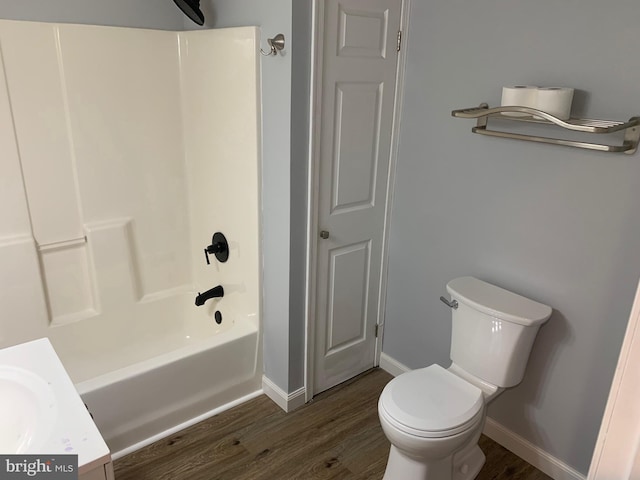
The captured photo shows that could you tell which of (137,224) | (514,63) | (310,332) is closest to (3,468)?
(310,332)

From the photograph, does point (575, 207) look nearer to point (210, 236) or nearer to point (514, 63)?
point (514, 63)

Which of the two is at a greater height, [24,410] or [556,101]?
[556,101]

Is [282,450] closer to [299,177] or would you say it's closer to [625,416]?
[299,177]

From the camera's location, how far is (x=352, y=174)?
226cm

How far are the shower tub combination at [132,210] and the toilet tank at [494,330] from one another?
0.95m

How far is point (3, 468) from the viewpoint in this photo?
1.06 meters

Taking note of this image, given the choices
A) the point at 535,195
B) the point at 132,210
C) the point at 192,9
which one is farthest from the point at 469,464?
the point at 192,9

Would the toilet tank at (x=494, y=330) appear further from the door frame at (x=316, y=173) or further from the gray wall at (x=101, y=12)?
the gray wall at (x=101, y=12)

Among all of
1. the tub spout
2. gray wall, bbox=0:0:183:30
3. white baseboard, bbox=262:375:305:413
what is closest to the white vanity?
the tub spout

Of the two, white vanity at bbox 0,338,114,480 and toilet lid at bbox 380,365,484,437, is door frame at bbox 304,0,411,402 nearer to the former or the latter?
toilet lid at bbox 380,365,484,437

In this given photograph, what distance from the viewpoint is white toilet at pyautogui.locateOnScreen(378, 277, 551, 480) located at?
5.69 ft

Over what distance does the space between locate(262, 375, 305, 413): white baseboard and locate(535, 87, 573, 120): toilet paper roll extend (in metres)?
1.64

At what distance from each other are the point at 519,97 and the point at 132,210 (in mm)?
1860

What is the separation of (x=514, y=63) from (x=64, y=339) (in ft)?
7.66
